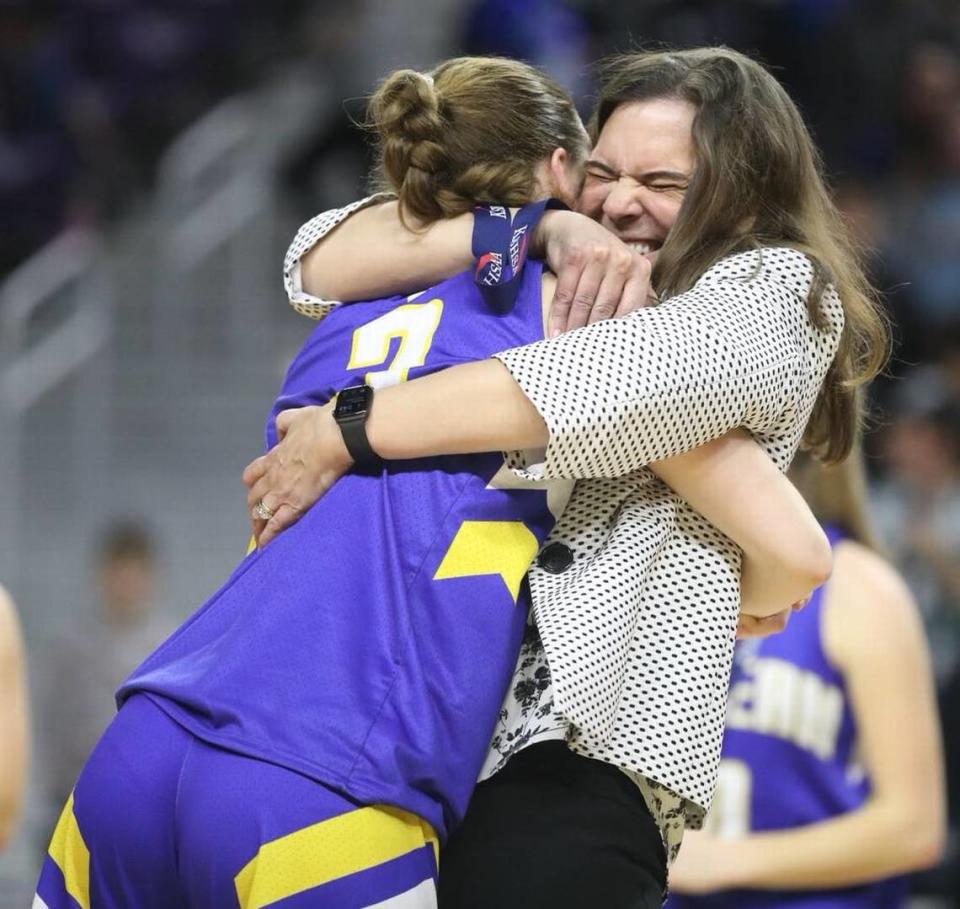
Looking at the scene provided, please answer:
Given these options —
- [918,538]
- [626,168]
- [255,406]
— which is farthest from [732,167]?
[255,406]

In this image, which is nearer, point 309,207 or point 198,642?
point 198,642

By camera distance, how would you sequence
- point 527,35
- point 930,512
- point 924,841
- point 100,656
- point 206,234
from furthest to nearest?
point 206,234
point 527,35
point 100,656
point 930,512
point 924,841

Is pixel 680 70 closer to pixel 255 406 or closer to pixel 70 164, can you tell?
pixel 255 406

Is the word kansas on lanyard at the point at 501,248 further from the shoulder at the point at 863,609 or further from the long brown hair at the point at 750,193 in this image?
the shoulder at the point at 863,609

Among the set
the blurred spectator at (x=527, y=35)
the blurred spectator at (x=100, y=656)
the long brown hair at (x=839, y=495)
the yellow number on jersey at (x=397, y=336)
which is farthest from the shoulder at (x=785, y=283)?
the blurred spectator at (x=527, y=35)

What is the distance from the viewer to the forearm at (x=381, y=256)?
2047mm

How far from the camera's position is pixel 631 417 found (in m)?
1.83

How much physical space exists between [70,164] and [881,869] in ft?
20.6

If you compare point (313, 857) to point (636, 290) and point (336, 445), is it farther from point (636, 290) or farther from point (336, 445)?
point (636, 290)

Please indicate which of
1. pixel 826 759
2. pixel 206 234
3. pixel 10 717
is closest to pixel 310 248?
pixel 10 717

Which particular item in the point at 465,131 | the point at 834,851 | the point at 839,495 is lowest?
the point at 834,851

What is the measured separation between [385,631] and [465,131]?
61cm

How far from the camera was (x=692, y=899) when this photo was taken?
3.32m

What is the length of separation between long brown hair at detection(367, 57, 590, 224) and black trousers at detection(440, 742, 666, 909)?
67 centimetres
